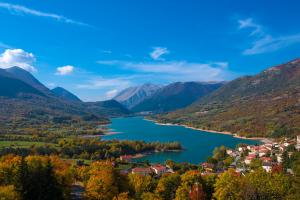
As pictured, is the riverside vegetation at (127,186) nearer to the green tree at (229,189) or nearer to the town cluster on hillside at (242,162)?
the green tree at (229,189)

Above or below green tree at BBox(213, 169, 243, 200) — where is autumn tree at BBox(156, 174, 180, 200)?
below

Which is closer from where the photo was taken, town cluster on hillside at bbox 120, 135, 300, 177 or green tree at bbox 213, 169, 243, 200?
green tree at bbox 213, 169, 243, 200

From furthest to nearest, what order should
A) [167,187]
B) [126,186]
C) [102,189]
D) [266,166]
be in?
[266,166] → [167,187] → [126,186] → [102,189]

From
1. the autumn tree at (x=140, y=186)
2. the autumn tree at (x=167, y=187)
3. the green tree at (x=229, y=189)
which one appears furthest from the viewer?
the autumn tree at (x=167, y=187)

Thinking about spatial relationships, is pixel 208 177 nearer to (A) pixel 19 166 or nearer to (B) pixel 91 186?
(B) pixel 91 186

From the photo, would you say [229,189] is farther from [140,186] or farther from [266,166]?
[266,166]

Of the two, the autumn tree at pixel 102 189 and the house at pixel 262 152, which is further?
the house at pixel 262 152

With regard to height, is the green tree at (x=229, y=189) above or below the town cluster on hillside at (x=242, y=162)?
above

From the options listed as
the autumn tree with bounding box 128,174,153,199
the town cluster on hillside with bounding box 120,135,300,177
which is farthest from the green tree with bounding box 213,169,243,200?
the town cluster on hillside with bounding box 120,135,300,177

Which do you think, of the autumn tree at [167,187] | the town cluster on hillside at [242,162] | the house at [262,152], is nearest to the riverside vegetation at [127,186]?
the autumn tree at [167,187]

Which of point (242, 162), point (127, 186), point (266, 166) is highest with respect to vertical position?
point (127, 186)

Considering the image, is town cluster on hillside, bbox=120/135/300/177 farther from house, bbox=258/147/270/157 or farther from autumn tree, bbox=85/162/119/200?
autumn tree, bbox=85/162/119/200

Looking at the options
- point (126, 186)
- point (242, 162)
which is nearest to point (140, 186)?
point (126, 186)
